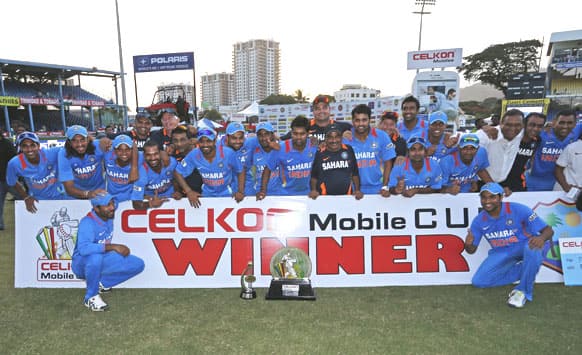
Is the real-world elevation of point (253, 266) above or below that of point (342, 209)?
below

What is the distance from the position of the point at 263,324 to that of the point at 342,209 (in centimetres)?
176

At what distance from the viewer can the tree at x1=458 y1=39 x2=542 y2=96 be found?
6731 centimetres

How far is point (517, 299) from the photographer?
409 cm

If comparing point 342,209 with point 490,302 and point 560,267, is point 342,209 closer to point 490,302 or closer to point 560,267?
point 490,302

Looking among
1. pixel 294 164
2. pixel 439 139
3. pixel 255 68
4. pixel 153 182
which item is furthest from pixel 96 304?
pixel 255 68

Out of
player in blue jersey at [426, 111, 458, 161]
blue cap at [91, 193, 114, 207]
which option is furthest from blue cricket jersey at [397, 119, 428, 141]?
blue cap at [91, 193, 114, 207]

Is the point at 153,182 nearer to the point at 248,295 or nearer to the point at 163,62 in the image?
the point at 248,295

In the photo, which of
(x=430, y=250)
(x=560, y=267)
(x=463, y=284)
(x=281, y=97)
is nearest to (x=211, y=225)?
(x=430, y=250)

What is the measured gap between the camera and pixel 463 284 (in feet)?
15.6

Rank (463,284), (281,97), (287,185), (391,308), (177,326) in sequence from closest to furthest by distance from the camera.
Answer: (177,326)
(391,308)
(463,284)
(287,185)
(281,97)

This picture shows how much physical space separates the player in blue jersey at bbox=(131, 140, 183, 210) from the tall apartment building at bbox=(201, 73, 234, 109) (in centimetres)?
13087

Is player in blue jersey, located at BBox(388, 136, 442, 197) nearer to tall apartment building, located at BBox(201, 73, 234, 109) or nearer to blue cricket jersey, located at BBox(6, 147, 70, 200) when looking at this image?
blue cricket jersey, located at BBox(6, 147, 70, 200)

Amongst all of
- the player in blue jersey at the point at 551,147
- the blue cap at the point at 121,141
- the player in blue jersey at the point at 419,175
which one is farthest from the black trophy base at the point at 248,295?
the player in blue jersey at the point at 551,147

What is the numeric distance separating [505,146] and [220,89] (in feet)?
445
